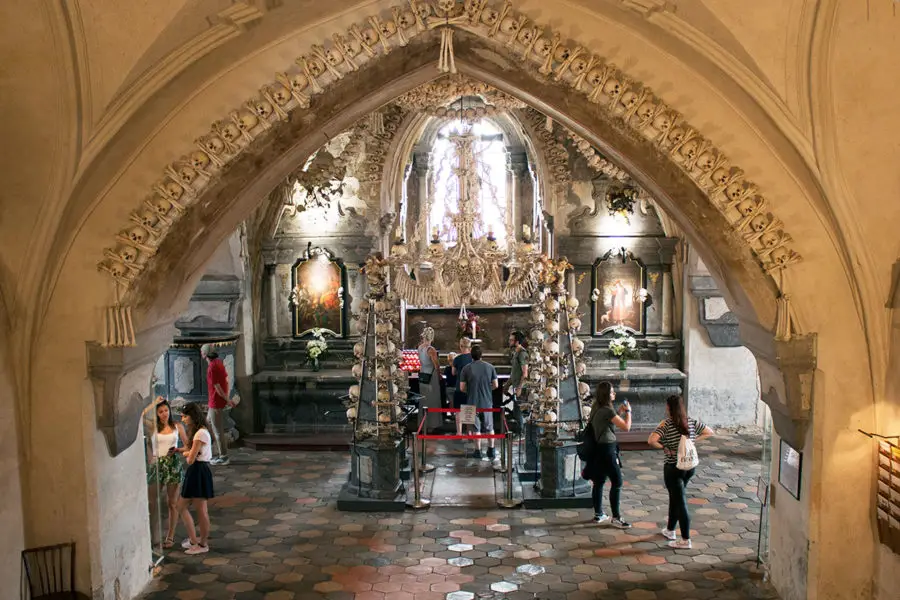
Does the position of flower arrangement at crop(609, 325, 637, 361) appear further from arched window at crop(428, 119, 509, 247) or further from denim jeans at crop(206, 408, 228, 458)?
denim jeans at crop(206, 408, 228, 458)

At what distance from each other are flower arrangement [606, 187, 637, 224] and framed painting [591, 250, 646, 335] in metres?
0.61

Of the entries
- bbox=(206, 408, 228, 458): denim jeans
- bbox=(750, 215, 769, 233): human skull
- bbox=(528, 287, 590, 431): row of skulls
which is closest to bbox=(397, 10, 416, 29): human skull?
bbox=(750, 215, 769, 233): human skull

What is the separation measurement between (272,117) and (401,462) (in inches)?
191

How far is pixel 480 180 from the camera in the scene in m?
14.1

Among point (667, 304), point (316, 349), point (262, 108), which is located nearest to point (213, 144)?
point (262, 108)

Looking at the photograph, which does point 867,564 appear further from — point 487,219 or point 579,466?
point 487,219

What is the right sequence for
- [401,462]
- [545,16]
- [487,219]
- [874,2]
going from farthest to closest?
[487,219] → [401,462] → [545,16] → [874,2]

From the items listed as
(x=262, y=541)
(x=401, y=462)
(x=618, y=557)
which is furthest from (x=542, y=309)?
(x=262, y=541)

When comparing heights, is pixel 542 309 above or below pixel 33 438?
above

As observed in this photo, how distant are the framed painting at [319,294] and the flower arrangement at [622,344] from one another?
13.0 ft

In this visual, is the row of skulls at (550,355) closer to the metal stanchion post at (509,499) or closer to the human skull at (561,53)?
the metal stanchion post at (509,499)

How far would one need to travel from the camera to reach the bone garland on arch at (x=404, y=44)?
211 inches

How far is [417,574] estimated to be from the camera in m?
6.67

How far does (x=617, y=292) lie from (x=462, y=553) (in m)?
6.27
